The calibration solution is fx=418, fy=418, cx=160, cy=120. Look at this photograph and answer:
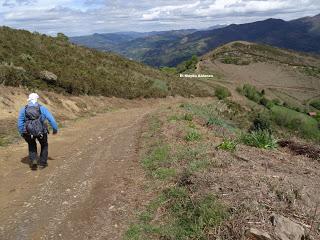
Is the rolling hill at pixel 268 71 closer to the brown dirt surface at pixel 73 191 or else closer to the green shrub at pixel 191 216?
the brown dirt surface at pixel 73 191

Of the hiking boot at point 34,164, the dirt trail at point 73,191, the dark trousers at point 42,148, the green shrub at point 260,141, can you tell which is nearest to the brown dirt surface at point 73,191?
the dirt trail at point 73,191

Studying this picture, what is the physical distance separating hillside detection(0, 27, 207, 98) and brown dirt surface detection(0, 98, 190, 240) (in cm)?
1009

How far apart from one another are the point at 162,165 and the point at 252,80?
358 feet

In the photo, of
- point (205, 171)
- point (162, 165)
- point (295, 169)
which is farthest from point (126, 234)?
point (295, 169)

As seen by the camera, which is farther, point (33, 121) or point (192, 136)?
point (192, 136)

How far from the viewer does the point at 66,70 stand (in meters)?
28.5

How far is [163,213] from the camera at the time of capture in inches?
289

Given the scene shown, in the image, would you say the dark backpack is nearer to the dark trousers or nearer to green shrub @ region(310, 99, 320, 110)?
the dark trousers

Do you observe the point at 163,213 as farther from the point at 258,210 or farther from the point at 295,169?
the point at 295,169

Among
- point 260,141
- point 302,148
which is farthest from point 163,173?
point 302,148

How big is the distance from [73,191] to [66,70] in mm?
20933

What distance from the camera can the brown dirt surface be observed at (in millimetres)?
6902

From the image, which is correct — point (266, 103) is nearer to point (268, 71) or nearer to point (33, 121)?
point (33, 121)

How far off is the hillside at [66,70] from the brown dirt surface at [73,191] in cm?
1009
